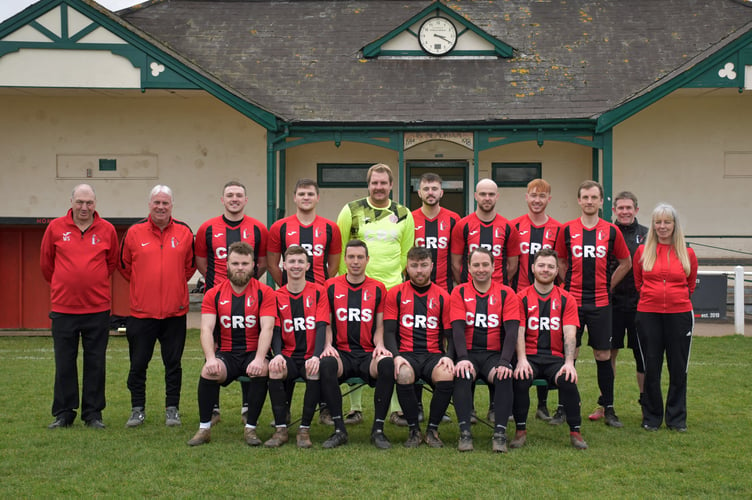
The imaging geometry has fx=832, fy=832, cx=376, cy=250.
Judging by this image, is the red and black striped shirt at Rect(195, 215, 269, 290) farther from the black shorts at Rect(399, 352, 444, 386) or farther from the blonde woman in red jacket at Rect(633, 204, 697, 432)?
the blonde woman in red jacket at Rect(633, 204, 697, 432)

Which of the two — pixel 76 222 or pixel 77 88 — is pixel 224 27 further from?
pixel 76 222

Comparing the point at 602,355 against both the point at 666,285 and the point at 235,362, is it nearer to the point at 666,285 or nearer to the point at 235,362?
the point at 666,285

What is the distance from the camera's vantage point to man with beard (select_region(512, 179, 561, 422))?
22.6ft

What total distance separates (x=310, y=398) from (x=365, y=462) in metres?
0.68

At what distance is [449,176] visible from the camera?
16.1 metres

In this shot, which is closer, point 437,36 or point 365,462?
point 365,462

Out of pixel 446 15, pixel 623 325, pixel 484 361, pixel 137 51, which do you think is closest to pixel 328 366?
pixel 484 361

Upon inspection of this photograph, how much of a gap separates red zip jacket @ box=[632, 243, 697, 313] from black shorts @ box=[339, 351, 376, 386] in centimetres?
237

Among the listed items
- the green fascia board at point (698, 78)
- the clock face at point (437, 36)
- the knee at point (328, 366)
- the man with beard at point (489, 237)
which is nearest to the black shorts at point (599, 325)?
the man with beard at point (489, 237)

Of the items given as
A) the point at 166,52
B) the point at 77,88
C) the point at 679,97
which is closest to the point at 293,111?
the point at 166,52

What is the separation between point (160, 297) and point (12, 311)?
308 inches

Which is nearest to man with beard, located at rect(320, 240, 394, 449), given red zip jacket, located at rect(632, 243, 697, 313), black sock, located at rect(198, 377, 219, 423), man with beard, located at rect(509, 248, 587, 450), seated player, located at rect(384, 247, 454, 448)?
seated player, located at rect(384, 247, 454, 448)

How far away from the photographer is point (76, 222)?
679 cm

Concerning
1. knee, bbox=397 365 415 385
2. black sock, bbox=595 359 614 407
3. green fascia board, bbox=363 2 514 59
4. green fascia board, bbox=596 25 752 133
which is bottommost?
black sock, bbox=595 359 614 407
